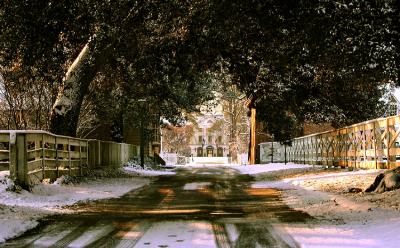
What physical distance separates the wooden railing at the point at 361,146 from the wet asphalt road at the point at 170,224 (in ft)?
13.1

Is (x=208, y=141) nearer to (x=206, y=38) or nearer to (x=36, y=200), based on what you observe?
(x=206, y=38)

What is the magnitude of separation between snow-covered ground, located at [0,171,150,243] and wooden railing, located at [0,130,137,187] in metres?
0.33

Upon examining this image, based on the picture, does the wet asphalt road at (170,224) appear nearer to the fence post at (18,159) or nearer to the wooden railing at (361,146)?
the fence post at (18,159)

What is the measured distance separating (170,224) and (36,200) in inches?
182

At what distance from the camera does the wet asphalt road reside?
714cm

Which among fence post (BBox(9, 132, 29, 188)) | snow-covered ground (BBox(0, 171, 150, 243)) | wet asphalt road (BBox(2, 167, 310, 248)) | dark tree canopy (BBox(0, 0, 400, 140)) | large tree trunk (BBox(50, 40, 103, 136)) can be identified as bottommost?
wet asphalt road (BBox(2, 167, 310, 248))

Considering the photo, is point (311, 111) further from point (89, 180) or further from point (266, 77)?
point (89, 180)

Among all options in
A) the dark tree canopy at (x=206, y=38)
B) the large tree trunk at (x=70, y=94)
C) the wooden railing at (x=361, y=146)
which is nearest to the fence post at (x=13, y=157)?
the dark tree canopy at (x=206, y=38)

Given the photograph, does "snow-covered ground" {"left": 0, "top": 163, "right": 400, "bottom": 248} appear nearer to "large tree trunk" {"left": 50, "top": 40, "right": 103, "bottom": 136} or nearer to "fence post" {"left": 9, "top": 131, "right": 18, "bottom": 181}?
"fence post" {"left": 9, "top": 131, "right": 18, "bottom": 181}

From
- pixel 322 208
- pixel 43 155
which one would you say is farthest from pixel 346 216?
pixel 43 155

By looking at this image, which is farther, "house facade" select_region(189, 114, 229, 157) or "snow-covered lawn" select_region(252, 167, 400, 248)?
"house facade" select_region(189, 114, 229, 157)

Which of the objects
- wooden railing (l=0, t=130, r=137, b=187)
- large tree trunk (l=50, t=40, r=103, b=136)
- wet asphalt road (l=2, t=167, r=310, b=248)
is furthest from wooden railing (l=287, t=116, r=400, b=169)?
wooden railing (l=0, t=130, r=137, b=187)

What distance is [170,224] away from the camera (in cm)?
877

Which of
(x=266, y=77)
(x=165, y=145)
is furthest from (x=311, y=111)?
(x=165, y=145)
